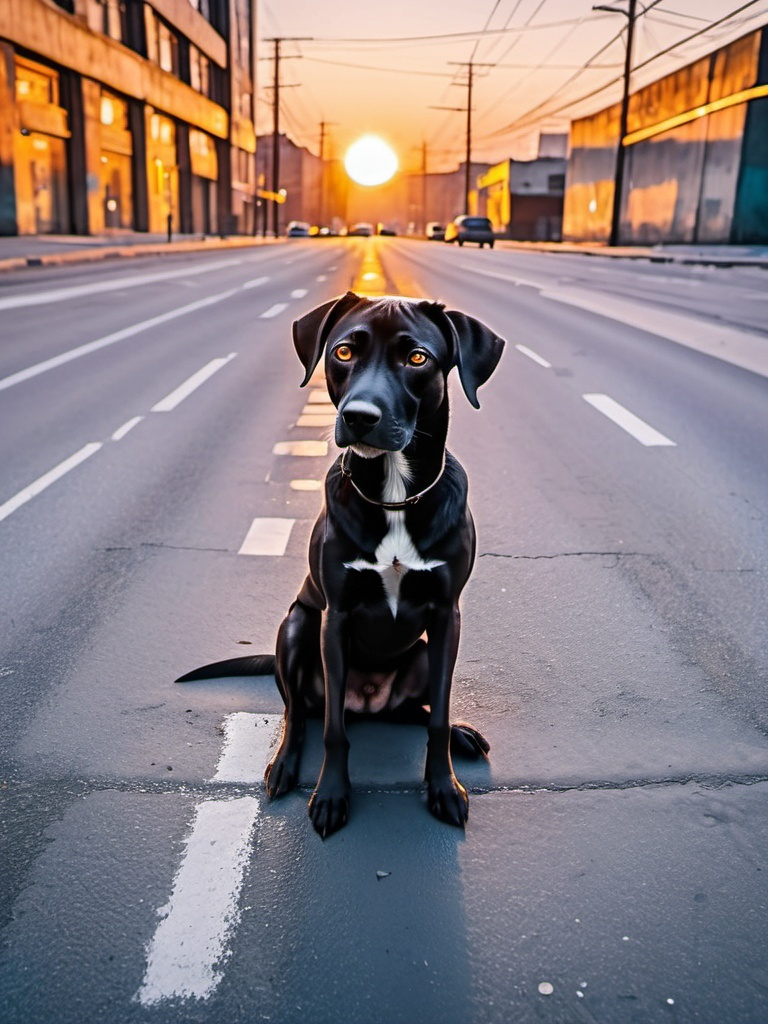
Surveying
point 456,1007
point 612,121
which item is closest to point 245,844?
point 456,1007

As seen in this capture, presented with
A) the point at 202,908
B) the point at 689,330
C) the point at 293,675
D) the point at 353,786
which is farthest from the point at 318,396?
the point at 202,908

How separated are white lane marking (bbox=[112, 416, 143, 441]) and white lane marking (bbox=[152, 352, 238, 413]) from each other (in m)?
0.38

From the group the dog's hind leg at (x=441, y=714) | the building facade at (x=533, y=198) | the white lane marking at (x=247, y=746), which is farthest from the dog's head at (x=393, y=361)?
the building facade at (x=533, y=198)

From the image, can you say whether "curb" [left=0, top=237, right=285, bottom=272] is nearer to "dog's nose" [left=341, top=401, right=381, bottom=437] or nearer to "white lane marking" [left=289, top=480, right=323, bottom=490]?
"white lane marking" [left=289, top=480, right=323, bottom=490]

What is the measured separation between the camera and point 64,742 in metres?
3.14

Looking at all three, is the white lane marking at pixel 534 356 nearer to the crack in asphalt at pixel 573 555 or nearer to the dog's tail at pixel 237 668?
the crack in asphalt at pixel 573 555

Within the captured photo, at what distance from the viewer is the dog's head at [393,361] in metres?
2.51

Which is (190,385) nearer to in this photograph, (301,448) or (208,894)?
(301,448)

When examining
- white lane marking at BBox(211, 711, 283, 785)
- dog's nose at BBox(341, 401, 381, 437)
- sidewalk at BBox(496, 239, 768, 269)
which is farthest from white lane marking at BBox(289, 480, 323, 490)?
sidewalk at BBox(496, 239, 768, 269)

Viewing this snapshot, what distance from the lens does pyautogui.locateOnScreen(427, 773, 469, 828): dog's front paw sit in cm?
271

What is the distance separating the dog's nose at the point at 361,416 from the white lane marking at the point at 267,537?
2.74 m

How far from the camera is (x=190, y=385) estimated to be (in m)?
10.3

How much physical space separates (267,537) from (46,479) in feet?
6.92

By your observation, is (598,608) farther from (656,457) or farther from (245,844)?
(656,457)
